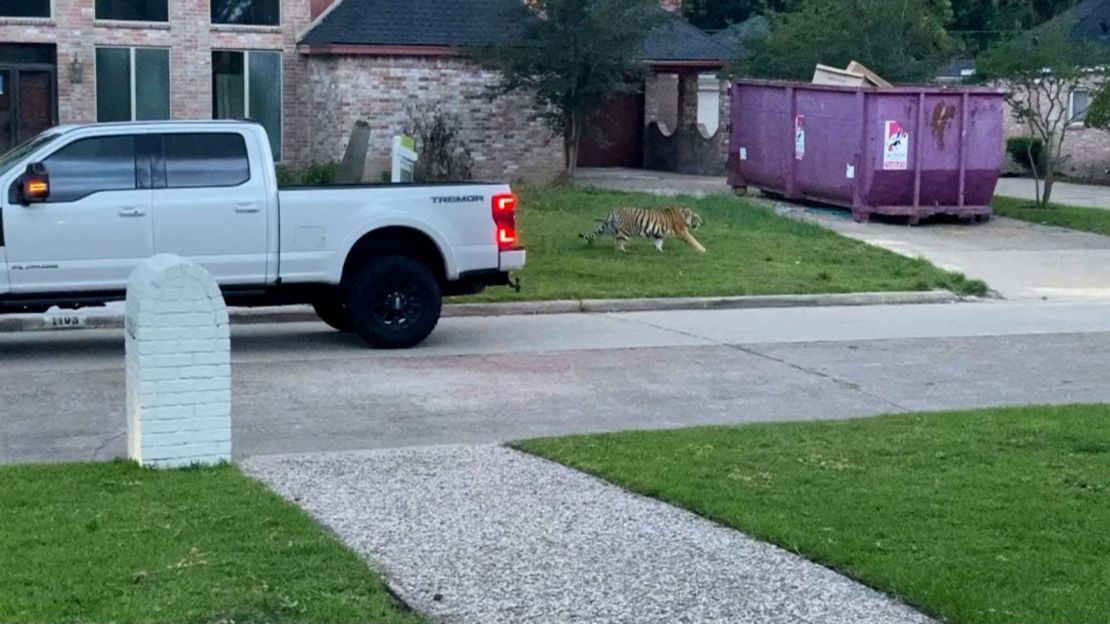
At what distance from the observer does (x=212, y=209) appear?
13.0 metres

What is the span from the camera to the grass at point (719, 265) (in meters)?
17.5

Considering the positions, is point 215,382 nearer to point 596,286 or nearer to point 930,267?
point 596,286

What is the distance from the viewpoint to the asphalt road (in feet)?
33.9

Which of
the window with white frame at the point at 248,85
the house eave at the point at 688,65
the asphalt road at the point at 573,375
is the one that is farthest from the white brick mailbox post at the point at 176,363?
the house eave at the point at 688,65

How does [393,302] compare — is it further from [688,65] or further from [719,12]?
[719,12]

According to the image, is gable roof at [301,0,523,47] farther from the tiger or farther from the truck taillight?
the truck taillight

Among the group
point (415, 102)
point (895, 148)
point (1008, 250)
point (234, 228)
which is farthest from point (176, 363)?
point (415, 102)

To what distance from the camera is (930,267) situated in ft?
63.6

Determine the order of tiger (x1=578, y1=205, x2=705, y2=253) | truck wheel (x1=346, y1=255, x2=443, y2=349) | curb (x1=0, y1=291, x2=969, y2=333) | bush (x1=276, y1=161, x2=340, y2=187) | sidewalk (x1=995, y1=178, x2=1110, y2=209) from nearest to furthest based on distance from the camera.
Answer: truck wheel (x1=346, y1=255, x2=443, y2=349)
curb (x1=0, y1=291, x2=969, y2=333)
tiger (x1=578, y1=205, x2=705, y2=253)
bush (x1=276, y1=161, x2=340, y2=187)
sidewalk (x1=995, y1=178, x2=1110, y2=209)

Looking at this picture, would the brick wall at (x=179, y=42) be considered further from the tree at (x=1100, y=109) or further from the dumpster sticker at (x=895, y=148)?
the tree at (x=1100, y=109)

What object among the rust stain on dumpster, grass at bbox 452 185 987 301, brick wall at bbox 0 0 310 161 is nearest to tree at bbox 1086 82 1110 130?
the rust stain on dumpster

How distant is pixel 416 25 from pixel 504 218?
19467 mm

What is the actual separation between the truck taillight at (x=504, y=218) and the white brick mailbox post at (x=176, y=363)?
558cm

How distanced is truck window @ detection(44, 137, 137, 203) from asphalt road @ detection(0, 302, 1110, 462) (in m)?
1.39
